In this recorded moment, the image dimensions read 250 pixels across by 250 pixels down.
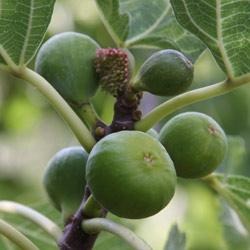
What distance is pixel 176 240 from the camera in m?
1.44

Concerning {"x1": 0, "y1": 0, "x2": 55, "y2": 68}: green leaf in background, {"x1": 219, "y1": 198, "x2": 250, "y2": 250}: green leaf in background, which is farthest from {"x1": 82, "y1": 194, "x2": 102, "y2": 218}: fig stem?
{"x1": 219, "y1": 198, "x2": 250, "y2": 250}: green leaf in background

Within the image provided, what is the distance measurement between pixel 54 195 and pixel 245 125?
2089 millimetres

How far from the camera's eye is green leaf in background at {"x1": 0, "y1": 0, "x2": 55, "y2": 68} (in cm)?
122

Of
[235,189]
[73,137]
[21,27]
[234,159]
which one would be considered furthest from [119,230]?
[73,137]

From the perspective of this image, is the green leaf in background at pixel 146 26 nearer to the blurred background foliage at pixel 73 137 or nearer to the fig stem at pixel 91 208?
the fig stem at pixel 91 208

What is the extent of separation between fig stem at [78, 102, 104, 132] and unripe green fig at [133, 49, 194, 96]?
17 centimetres

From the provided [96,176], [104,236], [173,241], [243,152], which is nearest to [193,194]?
[243,152]

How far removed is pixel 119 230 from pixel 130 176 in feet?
0.55

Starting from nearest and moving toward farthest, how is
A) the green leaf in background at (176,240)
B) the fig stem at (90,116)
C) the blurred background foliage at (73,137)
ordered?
the fig stem at (90,116) → the green leaf in background at (176,240) → the blurred background foliage at (73,137)

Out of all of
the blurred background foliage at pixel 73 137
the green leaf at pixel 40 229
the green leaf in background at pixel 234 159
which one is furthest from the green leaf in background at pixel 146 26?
the blurred background foliage at pixel 73 137

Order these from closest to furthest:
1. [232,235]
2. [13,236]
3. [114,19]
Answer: [13,236] < [114,19] < [232,235]

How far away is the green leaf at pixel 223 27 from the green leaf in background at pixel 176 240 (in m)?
0.50

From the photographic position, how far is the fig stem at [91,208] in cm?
122

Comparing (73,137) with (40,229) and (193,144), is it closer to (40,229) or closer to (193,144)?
(40,229)
